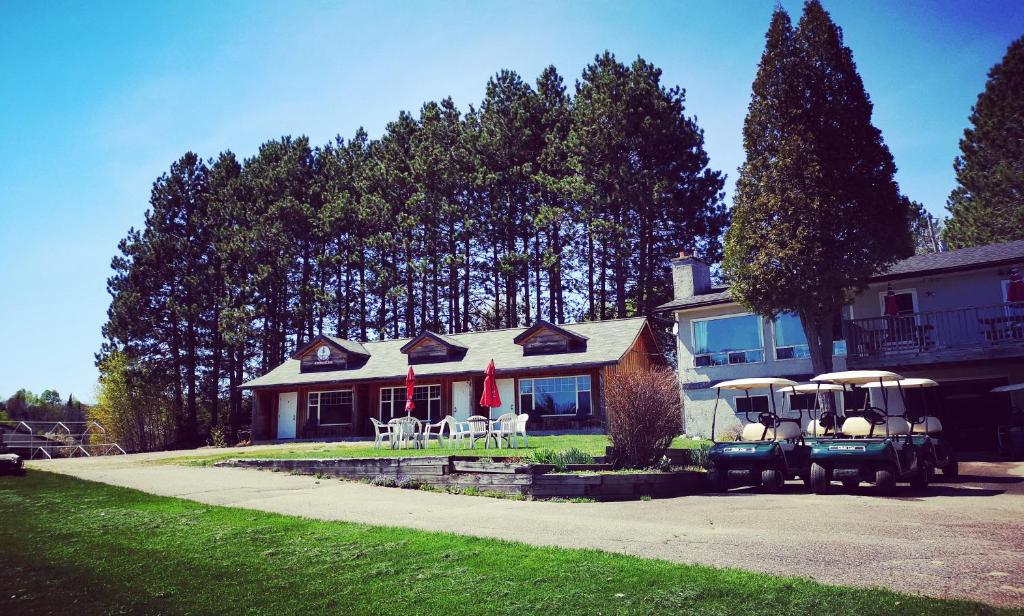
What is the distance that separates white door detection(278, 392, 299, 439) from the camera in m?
33.0

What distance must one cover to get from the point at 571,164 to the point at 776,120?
16.1 meters

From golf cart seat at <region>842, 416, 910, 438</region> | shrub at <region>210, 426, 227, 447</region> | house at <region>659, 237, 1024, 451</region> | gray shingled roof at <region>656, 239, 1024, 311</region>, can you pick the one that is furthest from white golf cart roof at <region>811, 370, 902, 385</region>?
shrub at <region>210, 426, 227, 447</region>

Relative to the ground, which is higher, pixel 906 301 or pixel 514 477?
pixel 906 301

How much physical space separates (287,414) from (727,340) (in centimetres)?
2120

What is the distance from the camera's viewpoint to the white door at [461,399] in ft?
96.6

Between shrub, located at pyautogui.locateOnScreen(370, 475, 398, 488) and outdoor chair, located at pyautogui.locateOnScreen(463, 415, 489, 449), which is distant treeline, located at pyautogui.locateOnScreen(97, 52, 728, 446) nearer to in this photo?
outdoor chair, located at pyautogui.locateOnScreen(463, 415, 489, 449)

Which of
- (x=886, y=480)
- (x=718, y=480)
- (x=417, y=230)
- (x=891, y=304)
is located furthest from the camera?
(x=417, y=230)

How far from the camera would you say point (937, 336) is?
63.4 ft

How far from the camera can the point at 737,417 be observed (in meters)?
23.0

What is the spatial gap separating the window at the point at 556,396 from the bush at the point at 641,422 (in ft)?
46.7

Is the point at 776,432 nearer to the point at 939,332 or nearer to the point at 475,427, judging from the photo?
the point at 475,427

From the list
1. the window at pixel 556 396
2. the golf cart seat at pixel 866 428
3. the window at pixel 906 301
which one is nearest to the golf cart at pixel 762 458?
the golf cart seat at pixel 866 428

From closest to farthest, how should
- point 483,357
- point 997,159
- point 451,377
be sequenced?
point 451,377, point 483,357, point 997,159

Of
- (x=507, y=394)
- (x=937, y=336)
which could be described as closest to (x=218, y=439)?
(x=507, y=394)
